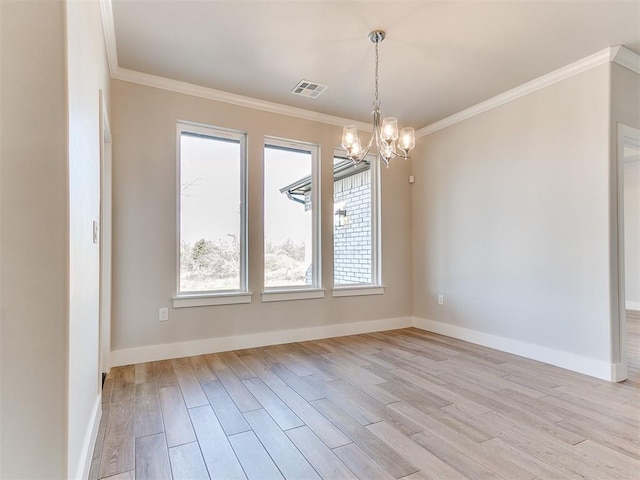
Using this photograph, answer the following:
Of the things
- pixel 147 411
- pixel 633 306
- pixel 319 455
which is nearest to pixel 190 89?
pixel 147 411

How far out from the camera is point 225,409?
2.25 metres

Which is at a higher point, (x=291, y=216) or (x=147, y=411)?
(x=291, y=216)

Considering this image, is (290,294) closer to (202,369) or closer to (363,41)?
(202,369)

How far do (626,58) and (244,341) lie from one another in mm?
4224

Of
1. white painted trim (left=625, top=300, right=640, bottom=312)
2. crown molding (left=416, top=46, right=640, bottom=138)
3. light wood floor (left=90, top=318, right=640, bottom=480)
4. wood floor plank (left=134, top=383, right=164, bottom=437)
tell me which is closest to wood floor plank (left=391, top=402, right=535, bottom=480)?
light wood floor (left=90, top=318, right=640, bottom=480)

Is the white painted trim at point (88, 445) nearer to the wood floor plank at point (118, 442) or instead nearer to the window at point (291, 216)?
the wood floor plank at point (118, 442)

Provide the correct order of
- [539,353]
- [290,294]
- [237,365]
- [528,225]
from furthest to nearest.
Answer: [290,294], [528,225], [539,353], [237,365]

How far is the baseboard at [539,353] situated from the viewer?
277cm

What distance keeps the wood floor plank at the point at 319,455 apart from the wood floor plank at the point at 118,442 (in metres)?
0.82

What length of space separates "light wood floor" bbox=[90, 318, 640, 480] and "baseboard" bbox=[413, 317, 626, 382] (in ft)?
0.37

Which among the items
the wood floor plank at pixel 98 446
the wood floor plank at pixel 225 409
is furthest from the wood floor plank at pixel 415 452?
the wood floor plank at pixel 98 446

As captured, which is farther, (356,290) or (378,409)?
(356,290)

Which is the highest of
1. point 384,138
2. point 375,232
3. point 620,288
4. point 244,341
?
point 384,138

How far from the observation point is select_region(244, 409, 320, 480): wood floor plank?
1.62m
